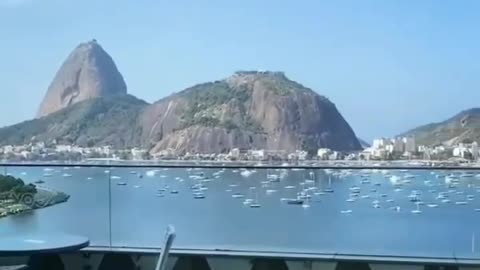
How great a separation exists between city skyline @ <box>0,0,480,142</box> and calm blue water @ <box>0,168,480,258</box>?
2693 mm

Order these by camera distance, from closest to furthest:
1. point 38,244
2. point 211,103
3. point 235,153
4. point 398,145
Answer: point 38,244 < point 398,145 < point 235,153 < point 211,103

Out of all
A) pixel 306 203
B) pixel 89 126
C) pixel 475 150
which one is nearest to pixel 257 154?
pixel 306 203

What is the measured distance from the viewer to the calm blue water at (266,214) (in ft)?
13.9

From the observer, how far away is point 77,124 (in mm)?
6531

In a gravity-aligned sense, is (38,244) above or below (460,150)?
below

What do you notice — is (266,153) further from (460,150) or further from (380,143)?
(460,150)

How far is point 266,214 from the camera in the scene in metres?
4.59

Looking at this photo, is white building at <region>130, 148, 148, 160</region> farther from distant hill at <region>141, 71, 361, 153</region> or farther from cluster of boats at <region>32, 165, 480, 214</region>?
cluster of boats at <region>32, 165, 480, 214</region>

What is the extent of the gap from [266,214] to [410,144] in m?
1.13

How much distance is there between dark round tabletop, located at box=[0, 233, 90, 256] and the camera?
132 inches

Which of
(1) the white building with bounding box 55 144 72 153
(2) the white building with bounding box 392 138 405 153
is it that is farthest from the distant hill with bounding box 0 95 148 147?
(2) the white building with bounding box 392 138 405 153

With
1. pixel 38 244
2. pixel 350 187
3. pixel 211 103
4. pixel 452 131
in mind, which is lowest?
pixel 38 244

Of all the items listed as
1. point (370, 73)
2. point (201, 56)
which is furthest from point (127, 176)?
point (201, 56)

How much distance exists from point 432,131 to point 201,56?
6.21 metres
